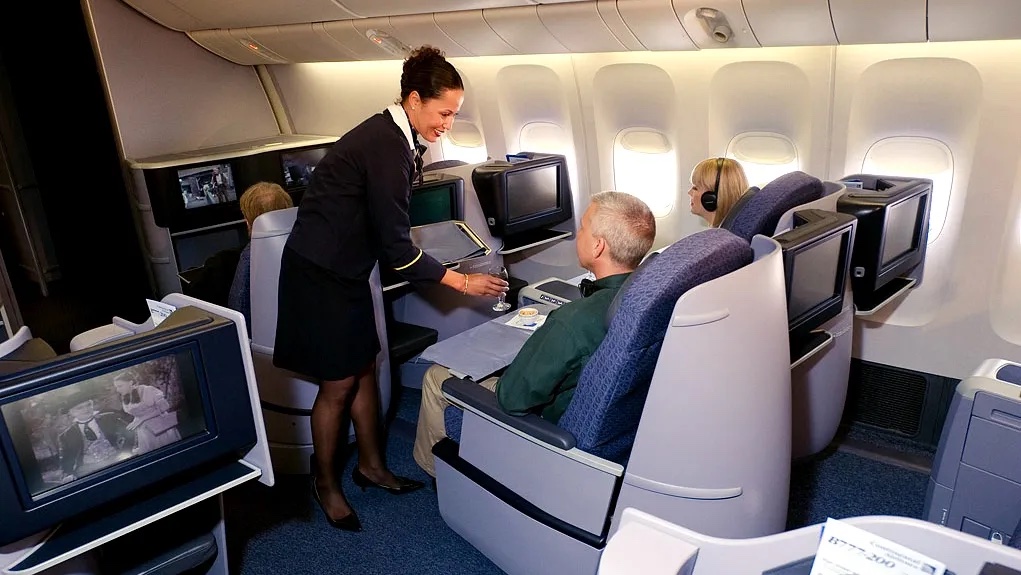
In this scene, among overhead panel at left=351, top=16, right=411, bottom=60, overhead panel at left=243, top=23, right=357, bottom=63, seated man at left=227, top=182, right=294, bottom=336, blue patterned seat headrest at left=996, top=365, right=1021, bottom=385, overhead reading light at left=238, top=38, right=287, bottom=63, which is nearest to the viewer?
blue patterned seat headrest at left=996, top=365, right=1021, bottom=385

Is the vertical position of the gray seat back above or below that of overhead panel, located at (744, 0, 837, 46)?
below

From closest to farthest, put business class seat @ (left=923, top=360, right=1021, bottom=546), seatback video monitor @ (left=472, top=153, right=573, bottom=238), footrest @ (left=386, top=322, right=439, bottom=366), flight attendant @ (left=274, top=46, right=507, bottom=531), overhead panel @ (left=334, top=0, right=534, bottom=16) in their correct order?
business class seat @ (left=923, top=360, right=1021, bottom=546), flight attendant @ (left=274, top=46, right=507, bottom=531), overhead panel @ (left=334, top=0, right=534, bottom=16), footrest @ (left=386, top=322, right=439, bottom=366), seatback video monitor @ (left=472, top=153, right=573, bottom=238)

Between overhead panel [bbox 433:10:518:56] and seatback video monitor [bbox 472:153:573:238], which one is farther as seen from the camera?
seatback video monitor [bbox 472:153:573:238]

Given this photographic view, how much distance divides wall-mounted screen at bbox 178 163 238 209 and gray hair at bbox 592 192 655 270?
4.26 meters

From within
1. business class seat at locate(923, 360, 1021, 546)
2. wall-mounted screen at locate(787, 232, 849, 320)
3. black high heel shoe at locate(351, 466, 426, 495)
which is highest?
wall-mounted screen at locate(787, 232, 849, 320)

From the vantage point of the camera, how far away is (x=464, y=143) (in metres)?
6.14

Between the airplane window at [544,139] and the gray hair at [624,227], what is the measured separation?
271cm

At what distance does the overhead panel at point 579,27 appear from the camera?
3.33 m

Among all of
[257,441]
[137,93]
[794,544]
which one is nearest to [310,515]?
[257,441]

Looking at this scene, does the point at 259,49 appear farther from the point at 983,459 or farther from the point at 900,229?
the point at 983,459

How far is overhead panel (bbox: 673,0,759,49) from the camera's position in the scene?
113 inches

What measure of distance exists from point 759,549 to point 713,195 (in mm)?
2523

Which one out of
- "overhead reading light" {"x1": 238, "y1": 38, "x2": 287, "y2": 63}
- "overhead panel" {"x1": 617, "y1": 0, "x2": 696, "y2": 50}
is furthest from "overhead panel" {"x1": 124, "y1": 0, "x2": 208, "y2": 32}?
"overhead panel" {"x1": 617, "y1": 0, "x2": 696, "y2": 50}

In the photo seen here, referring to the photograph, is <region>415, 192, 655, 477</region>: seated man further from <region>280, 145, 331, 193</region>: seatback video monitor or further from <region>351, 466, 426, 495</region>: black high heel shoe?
<region>280, 145, 331, 193</region>: seatback video monitor
